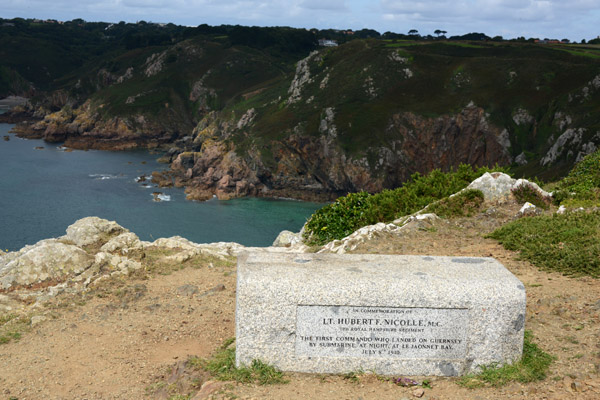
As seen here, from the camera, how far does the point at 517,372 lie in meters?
9.05

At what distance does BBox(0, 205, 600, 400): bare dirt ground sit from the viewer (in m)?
8.91

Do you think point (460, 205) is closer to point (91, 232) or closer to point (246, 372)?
point (246, 372)

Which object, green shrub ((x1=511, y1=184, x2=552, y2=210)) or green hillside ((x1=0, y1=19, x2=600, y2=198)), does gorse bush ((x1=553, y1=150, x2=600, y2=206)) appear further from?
green hillside ((x1=0, y1=19, x2=600, y2=198))

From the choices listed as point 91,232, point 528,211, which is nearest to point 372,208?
point 528,211

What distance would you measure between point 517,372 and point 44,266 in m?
13.8

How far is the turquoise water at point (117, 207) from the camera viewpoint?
76.9 m

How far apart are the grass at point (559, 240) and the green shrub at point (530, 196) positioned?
7.23 feet

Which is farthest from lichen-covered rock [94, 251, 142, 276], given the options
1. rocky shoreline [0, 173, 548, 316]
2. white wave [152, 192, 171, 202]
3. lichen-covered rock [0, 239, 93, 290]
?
white wave [152, 192, 171, 202]

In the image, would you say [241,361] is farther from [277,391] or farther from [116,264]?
[116,264]

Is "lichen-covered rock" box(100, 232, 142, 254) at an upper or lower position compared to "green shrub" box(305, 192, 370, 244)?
lower

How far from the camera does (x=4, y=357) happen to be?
11.9m

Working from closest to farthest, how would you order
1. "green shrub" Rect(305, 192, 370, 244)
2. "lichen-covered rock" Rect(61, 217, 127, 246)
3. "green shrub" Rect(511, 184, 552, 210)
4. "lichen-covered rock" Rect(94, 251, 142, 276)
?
"lichen-covered rock" Rect(94, 251, 142, 276)
"green shrub" Rect(511, 184, 552, 210)
"lichen-covered rock" Rect(61, 217, 127, 246)
"green shrub" Rect(305, 192, 370, 244)

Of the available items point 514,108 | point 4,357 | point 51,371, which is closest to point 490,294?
point 51,371

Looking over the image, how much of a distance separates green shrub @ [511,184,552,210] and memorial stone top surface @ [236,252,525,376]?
34.8ft
